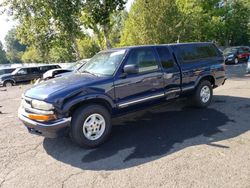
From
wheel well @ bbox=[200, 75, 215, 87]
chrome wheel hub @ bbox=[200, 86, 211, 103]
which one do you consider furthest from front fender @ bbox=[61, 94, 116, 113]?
wheel well @ bbox=[200, 75, 215, 87]

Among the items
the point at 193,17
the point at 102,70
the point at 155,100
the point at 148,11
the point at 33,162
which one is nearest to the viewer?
the point at 33,162

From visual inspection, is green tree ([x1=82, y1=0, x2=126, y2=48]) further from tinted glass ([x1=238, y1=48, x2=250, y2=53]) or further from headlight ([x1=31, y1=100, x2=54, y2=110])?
headlight ([x1=31, y1=100, x2=54, y2=110])

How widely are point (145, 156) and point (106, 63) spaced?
87.6 inches

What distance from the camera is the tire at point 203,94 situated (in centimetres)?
630

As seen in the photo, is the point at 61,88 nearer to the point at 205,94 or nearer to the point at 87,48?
the point at 205,94

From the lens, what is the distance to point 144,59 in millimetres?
5137

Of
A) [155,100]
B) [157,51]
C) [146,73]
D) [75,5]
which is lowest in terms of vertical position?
[155,100]

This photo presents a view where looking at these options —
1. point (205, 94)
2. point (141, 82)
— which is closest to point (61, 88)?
point (141, 82)

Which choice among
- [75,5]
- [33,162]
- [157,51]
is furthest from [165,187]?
[75,5]

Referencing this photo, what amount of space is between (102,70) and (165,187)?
2750 millimetres

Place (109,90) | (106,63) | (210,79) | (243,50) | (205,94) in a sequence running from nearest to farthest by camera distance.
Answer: (109,90), (106,63), (205,94), (210,79), (243,50)

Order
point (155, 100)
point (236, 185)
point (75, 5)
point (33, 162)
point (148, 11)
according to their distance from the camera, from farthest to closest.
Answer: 1. point (148, 11)
2. point (75, 5)
3. point (155, 100)
4. point (33, 162)
5. point (236, 185)

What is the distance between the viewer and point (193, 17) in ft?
79.5

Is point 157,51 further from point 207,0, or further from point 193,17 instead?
point 207,0
